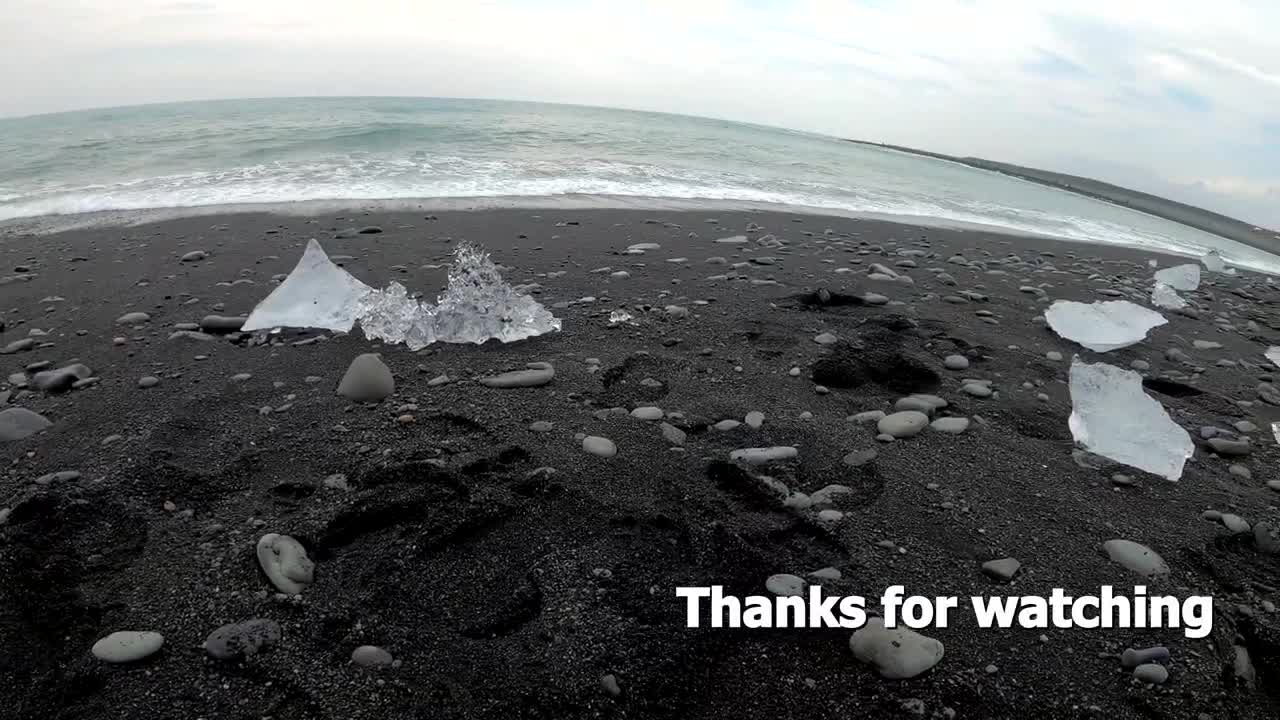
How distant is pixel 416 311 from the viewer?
115 inches

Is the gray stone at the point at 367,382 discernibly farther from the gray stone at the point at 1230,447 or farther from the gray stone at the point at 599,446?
the gray stone at the point at 1230,447

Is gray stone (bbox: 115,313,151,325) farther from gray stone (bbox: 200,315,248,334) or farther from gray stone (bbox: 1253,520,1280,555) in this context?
gray stone (bbox: 1253,520,1280,555)

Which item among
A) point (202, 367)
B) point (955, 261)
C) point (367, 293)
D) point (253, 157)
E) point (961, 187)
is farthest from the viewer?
point (961, 187)

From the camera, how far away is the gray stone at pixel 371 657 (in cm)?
132

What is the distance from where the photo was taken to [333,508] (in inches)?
69.1

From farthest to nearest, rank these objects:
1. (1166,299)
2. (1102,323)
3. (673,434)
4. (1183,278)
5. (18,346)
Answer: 1. (1183,278)
2. (1166,299)
3. (1102,323)
4. (18,346)
5. (673,434)

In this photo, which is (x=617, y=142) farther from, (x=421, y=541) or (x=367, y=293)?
(x=421, y=541)

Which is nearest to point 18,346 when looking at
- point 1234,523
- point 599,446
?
point 599,446

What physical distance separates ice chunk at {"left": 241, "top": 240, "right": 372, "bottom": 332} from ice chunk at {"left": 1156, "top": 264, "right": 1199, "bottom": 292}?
6211 mm

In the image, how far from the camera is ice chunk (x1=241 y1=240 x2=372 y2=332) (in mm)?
3018

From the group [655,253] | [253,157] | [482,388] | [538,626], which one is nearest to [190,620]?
[538,626]

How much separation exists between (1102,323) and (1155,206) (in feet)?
57.3

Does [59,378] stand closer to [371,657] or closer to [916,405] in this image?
[371,657]

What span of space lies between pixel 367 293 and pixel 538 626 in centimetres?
217
